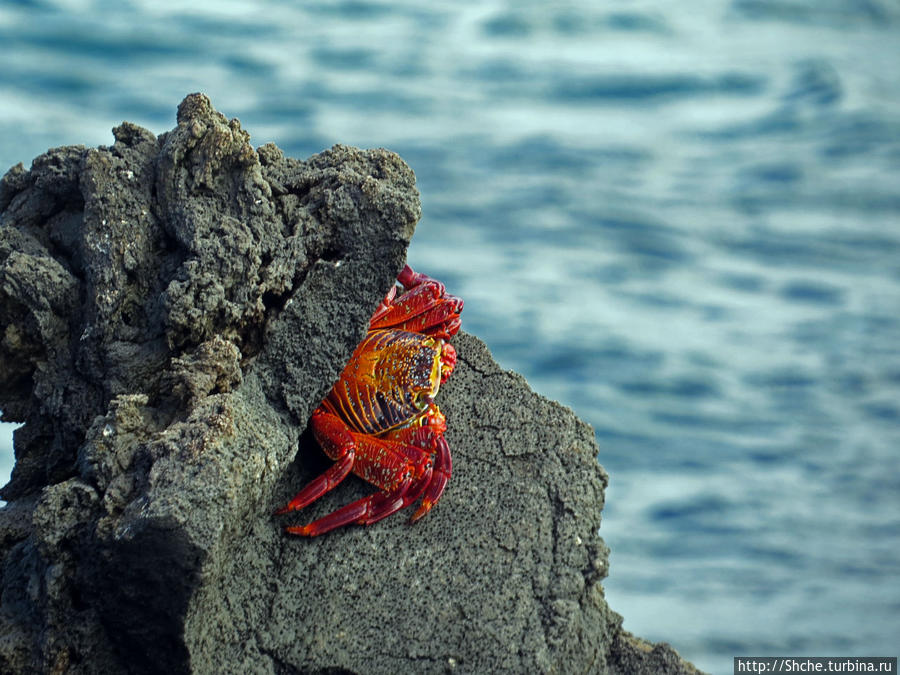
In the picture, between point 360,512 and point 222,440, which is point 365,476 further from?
point 222,440

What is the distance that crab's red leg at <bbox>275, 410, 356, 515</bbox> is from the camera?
143 inches

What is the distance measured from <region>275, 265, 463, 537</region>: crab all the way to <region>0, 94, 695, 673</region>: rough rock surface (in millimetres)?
89

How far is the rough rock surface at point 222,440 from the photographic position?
3.13 m

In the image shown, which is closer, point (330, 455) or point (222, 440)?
point (222, 440)

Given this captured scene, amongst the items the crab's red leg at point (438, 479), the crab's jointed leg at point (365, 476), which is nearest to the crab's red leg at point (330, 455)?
the crab's jointed leg at point (365, 476)

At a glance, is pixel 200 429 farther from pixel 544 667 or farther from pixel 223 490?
pixel 544 667

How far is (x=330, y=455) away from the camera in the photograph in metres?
3.76

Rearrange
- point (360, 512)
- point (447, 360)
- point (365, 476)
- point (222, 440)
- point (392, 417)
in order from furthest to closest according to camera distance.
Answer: point (447, 360)
point (392, 417)
point (365, 476)
point (360, 512)
point (222, 440)

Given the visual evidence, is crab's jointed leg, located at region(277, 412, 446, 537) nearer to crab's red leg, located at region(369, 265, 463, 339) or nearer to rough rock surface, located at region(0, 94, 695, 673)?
rough rock surface, located at region(0, 94, 695, 673)

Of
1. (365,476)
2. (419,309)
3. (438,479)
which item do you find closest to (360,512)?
(365,476)

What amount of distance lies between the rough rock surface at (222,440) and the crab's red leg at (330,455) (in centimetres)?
9

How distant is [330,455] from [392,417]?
285 mm

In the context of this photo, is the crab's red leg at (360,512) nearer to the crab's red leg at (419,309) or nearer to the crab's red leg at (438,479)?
the crab's red leg at (438,479)

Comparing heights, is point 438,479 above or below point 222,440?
above
